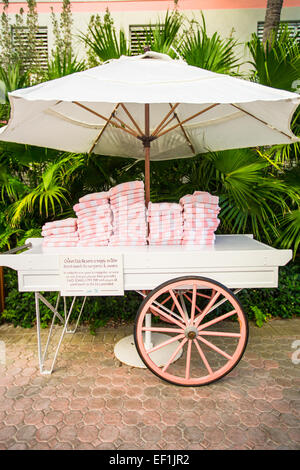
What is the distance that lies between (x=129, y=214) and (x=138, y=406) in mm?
1388

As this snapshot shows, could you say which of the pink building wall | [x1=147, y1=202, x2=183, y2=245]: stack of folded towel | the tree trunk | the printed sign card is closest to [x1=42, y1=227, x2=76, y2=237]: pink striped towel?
the printed sign card

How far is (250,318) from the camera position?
3.71 m

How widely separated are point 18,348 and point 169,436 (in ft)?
5.93

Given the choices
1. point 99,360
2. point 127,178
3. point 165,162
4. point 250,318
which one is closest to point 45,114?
point 127,178

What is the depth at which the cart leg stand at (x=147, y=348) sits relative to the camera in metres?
2.66

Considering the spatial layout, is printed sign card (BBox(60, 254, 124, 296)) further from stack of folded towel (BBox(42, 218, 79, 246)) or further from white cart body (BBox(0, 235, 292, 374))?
stack of folded towel (BBox(42, 218, 79, 246))

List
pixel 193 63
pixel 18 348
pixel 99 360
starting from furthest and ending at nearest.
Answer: pixel 193 63, pixel 18 348, pixel 99 360

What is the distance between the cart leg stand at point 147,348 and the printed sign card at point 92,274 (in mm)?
544

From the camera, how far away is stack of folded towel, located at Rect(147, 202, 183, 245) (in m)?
2.54

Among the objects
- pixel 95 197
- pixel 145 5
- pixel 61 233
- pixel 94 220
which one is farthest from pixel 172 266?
pixel 145 5

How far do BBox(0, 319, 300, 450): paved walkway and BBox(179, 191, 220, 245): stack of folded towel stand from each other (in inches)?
44.1
